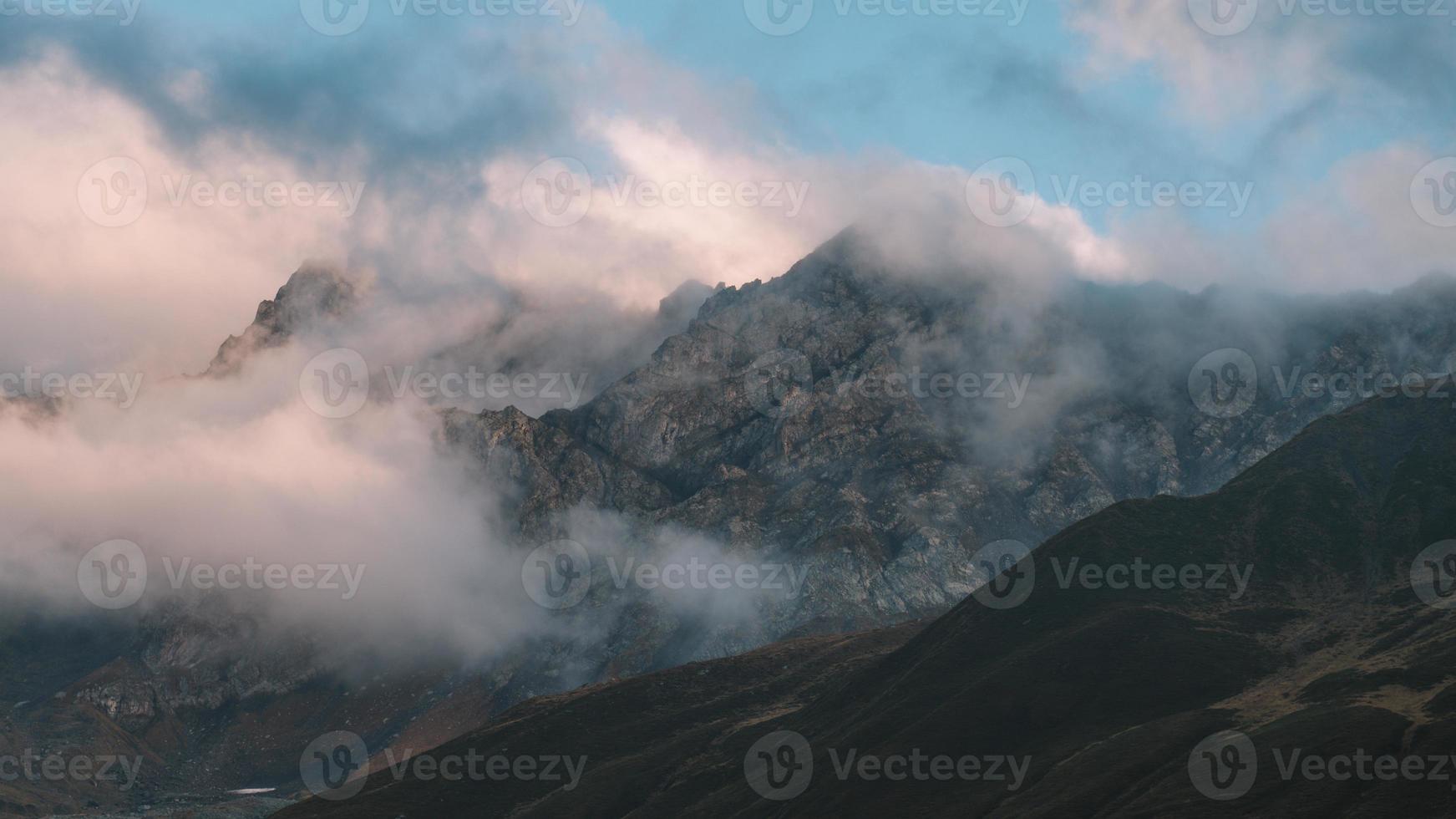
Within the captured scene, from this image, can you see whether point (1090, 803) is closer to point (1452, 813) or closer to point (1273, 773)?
point (1273, 773)

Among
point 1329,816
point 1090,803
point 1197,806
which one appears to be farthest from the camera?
point 1090,803

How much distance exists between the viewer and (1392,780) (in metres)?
166

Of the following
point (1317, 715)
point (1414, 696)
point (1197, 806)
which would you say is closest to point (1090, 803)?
point (1197, 806)

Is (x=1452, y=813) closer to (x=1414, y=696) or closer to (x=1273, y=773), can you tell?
(x=1273, y=773)

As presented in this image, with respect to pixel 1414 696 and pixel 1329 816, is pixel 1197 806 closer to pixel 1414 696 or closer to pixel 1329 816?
pixel 1329 816

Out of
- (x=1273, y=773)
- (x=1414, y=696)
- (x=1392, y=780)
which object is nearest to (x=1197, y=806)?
(x=1273, y=773)

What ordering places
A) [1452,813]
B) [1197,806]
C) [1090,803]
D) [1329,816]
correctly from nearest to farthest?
[1452,813]
[1329,816]
[1197,806]
[1090,803]

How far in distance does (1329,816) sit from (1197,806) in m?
18.9

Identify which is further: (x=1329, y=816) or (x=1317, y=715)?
(x=1317, y=715)

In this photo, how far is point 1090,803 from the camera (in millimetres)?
195250

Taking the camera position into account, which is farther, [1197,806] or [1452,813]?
[1197,806]

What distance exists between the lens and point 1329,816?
532 feet

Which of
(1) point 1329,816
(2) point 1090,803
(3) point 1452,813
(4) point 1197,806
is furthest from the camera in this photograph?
(2) point 1090,803

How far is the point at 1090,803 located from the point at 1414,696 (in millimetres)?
55073
